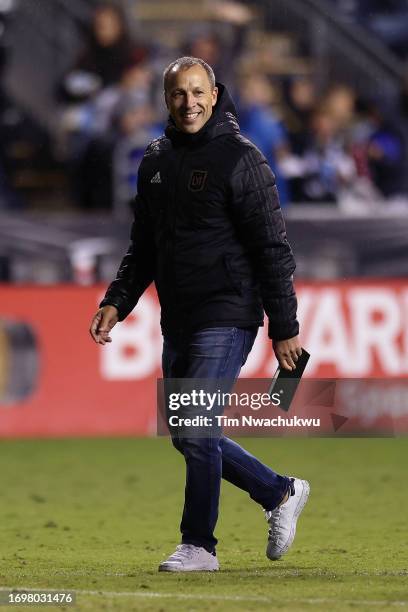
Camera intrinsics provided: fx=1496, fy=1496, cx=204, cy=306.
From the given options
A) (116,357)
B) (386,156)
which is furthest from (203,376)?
(386,156)

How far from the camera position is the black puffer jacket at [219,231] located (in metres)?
6.09

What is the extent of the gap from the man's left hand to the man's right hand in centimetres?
76

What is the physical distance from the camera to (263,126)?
15664 millimetres

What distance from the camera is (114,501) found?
9562mm

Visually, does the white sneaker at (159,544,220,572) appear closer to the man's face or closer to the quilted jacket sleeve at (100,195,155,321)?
the quilted jacket sleeve at (100,195,155,321)

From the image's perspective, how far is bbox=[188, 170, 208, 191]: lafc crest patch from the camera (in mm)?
6102

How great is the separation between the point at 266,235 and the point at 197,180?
1.18 ft

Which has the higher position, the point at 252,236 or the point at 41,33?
the point at 41,33

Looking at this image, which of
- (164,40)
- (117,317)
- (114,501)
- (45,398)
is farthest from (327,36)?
(117,317)

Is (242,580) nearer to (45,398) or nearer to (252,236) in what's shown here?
(252,236)

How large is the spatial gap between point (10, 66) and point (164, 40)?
1.80 metres

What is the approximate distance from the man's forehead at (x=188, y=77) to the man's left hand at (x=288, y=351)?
3.62 ft

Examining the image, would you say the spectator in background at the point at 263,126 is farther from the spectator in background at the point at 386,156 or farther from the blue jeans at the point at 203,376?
the blue jeans at the point at 203,376

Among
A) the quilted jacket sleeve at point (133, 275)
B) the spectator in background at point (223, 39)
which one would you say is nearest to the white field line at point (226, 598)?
the quilted jacket sleeve at point (133, 275)
